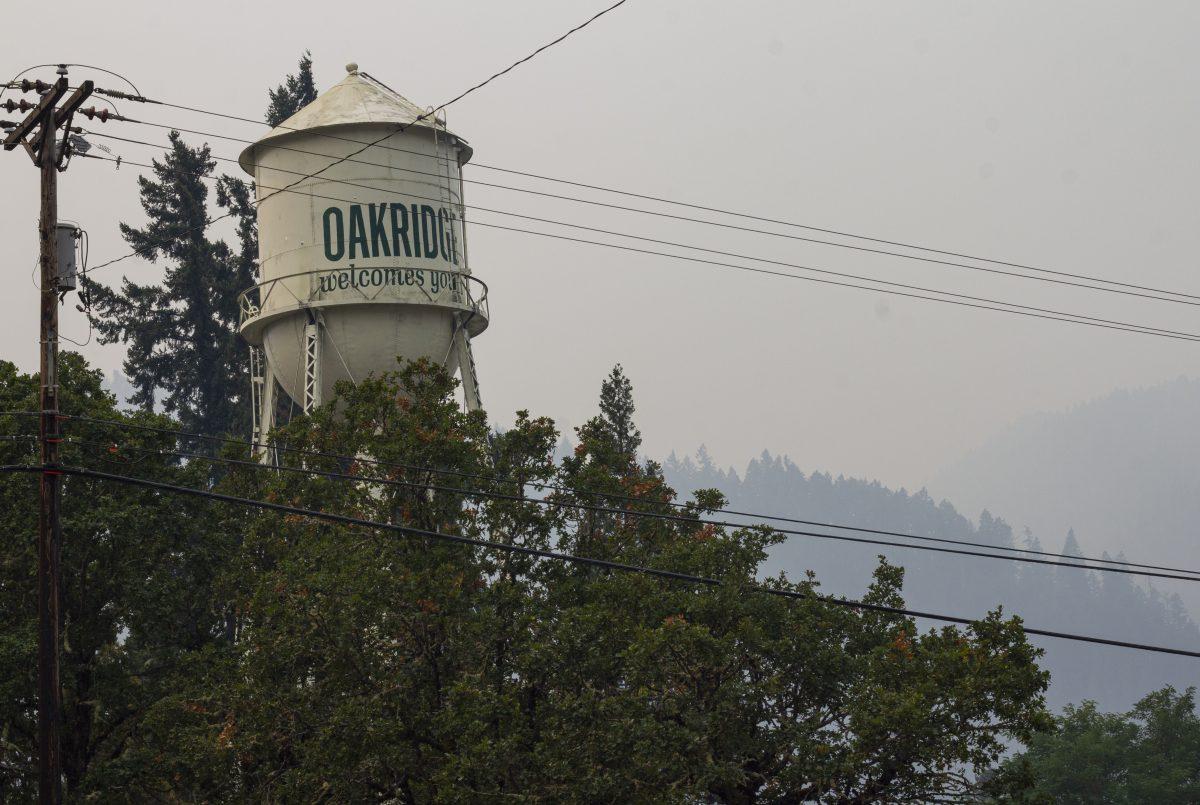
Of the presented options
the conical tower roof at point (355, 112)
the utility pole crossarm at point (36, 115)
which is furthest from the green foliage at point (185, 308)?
the utility pole crossarm at point (36, 115)

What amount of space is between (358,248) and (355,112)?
10.3ft

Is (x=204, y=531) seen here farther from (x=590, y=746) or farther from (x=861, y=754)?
(x=861, y=754)

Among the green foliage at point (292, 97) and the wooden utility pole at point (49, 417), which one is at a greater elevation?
the green foliage at point (292, 97)

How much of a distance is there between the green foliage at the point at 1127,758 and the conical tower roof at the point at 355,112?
42384mm

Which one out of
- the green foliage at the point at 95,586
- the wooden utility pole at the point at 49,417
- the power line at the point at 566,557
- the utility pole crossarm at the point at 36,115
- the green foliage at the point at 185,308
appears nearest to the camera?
the power line at the point at 566,557

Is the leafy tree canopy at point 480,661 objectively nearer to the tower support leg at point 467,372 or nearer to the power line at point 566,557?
the power line at point 566,557

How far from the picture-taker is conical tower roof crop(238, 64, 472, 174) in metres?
33.9

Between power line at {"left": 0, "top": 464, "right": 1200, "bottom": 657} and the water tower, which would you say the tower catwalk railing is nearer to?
the water tower

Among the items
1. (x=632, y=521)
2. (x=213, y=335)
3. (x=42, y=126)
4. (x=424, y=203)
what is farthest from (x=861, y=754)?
(x=213, y=335)

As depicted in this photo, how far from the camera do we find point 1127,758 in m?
65.1

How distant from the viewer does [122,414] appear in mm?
32562

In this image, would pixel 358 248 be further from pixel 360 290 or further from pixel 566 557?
pixel 566 557

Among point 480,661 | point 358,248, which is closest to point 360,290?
point 358,248

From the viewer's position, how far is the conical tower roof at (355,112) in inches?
1336
